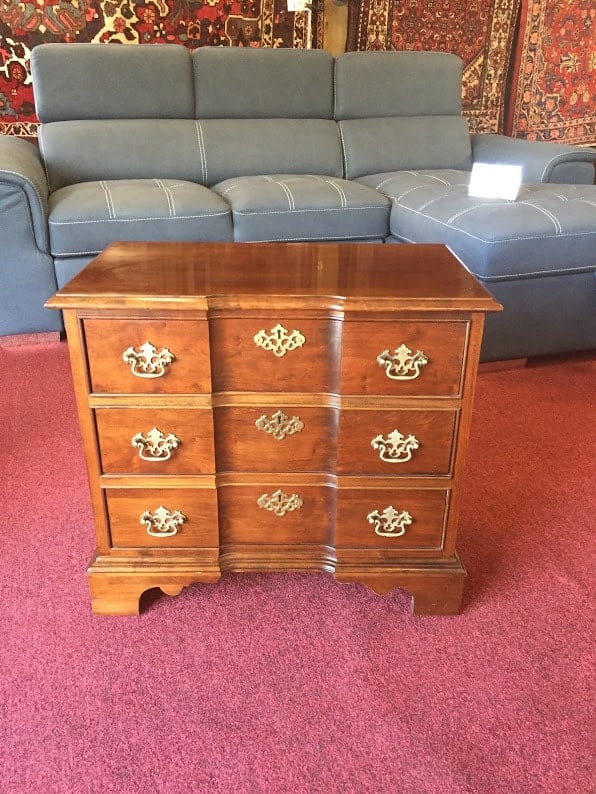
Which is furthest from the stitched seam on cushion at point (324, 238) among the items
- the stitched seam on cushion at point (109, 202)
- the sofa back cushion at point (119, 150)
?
the sofa back cushion at point (119, 150)

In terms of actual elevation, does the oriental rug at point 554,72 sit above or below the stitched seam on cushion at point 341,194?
above

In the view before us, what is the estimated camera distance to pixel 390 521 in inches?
44.6

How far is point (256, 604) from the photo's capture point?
1.21 metres

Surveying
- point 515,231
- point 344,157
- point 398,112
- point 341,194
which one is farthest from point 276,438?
point 398,112

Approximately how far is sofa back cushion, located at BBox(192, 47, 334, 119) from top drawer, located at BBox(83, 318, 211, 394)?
217cm

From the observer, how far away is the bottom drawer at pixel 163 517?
111 centimetres

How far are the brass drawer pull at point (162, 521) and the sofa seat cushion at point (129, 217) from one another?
53.0 inches

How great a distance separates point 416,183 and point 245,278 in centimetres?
Answer: 173

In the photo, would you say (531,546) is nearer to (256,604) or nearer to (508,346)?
(256,604)

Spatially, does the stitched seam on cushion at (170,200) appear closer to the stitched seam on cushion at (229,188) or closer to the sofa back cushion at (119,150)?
the stitched seam on cushion at (229,188)

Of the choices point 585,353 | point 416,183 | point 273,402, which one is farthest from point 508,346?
point 273,402

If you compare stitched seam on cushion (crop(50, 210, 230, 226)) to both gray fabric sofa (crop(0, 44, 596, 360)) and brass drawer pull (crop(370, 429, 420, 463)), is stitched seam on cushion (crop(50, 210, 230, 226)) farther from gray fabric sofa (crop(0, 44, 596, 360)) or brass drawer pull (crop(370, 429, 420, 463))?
brass drawer pull (crop(370, 429, 420, 463))

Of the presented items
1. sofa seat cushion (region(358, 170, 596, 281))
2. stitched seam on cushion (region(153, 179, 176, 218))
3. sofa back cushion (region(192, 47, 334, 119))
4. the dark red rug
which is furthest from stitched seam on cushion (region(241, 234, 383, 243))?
the dark red rug

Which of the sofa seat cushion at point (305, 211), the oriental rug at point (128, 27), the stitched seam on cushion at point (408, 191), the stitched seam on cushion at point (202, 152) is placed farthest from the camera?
the oriental rug at point (128, 27)
